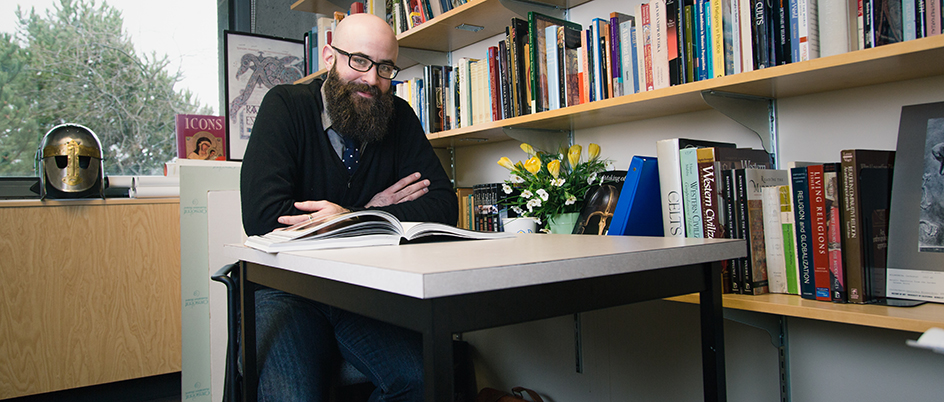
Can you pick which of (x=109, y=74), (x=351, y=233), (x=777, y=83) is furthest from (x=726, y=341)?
(x=109, y=74)

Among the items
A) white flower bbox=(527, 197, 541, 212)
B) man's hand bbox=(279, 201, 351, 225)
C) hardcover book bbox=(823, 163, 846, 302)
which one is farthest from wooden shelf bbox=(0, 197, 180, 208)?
hardcover book bbox=(823, 163, 846, 302)

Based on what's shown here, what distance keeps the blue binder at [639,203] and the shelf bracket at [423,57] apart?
4.20 ft

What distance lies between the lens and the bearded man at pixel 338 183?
3.71 ft

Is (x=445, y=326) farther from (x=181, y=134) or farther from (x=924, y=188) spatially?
(x=181, y=134)

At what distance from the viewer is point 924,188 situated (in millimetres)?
939

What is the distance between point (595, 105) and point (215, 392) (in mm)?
1480

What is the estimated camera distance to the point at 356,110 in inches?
59.6

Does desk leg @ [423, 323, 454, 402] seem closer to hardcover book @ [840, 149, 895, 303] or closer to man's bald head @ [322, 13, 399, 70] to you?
hardcover book @ [840, 149, 895, 303]

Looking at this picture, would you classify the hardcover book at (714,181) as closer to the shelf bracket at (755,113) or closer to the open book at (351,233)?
the shelf bracket at (755,113)

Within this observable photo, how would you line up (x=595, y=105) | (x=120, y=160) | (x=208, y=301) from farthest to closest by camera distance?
1. (x=120, y=160)
2. (x=208, y=301)
3. (x=595, y=105)

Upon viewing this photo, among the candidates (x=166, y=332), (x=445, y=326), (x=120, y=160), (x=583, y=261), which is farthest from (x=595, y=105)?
(x=120, y=160)

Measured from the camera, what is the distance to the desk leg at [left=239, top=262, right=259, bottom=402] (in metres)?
1.01

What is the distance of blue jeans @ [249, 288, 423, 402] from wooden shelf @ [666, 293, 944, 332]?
0.66 m

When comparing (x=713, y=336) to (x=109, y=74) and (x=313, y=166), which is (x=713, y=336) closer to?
(x=313, y=166)
